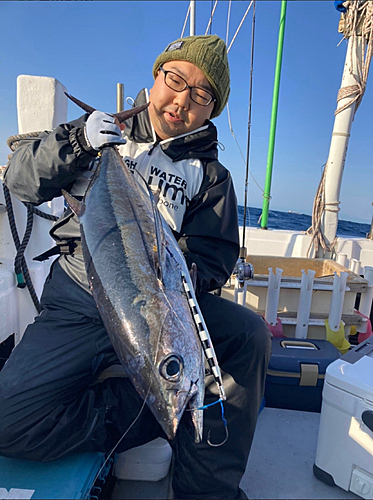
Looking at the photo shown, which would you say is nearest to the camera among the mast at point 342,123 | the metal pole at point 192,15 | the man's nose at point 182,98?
the man's nose at point 182,98

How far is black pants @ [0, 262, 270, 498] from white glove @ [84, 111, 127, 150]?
84 cm

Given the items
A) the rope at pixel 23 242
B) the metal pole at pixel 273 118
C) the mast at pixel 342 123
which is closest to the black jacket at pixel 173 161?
the rope at pixel 23 242

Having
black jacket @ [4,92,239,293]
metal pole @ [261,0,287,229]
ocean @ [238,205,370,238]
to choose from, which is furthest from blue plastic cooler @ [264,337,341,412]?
ocean @ [238,205,370,238]

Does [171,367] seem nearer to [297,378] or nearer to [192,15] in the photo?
[297,378]

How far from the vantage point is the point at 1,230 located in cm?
268

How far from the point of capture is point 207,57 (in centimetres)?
201

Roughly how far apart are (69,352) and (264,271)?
320 centimetres

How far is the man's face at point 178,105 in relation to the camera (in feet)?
6.52

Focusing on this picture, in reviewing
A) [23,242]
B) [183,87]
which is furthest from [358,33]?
[23,242]

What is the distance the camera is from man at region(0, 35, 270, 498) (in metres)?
1.48

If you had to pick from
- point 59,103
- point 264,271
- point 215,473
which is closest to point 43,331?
point 215,473

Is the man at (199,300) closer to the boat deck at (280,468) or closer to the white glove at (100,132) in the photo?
the white glove at (100,132)

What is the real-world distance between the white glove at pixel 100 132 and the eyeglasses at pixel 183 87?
1.93ft

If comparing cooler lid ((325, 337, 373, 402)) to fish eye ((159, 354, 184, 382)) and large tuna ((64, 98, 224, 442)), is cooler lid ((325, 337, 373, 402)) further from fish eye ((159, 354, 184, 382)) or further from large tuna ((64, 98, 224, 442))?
fish eye ((159, 354, 184, 382))
